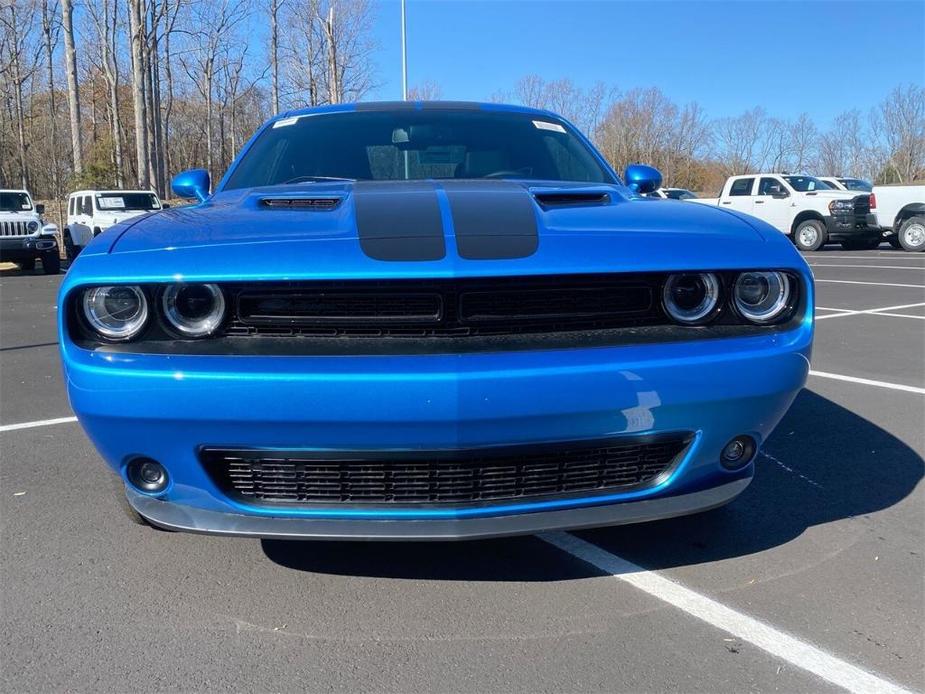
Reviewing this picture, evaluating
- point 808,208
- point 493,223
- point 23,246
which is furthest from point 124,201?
point 493,223

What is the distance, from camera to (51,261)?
656 inches

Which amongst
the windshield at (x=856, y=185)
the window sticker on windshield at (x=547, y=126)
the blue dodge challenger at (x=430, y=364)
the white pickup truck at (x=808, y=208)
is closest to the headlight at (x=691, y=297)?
the blue dodge challenger at (x=430, y=364)

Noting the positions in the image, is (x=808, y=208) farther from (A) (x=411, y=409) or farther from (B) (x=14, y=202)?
(A) (x=411, y=409)

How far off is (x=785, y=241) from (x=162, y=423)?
184 cm

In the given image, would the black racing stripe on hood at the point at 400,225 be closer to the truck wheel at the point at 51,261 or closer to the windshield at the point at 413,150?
the windshield at the point at 413,150

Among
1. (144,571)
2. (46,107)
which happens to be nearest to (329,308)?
(144,571)

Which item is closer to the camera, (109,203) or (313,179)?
(313,179)

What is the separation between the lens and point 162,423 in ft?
6.30

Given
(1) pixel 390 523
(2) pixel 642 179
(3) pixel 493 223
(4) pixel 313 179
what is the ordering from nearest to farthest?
(1) pixel 390 523, (3) pixel 493 223, (4) pixel 313 179, (2) pixel 642 179

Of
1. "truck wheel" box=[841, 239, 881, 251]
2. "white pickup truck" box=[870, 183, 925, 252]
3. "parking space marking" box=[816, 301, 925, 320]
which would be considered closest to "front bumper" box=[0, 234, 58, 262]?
"parking space marking" box=[816, 301, 925, 320]

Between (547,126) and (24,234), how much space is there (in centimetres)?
1585

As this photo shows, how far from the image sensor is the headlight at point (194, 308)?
201 cm

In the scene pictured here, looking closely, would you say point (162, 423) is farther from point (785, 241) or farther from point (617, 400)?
point (785, 241)

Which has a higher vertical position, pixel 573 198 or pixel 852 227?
pixel 573 198
